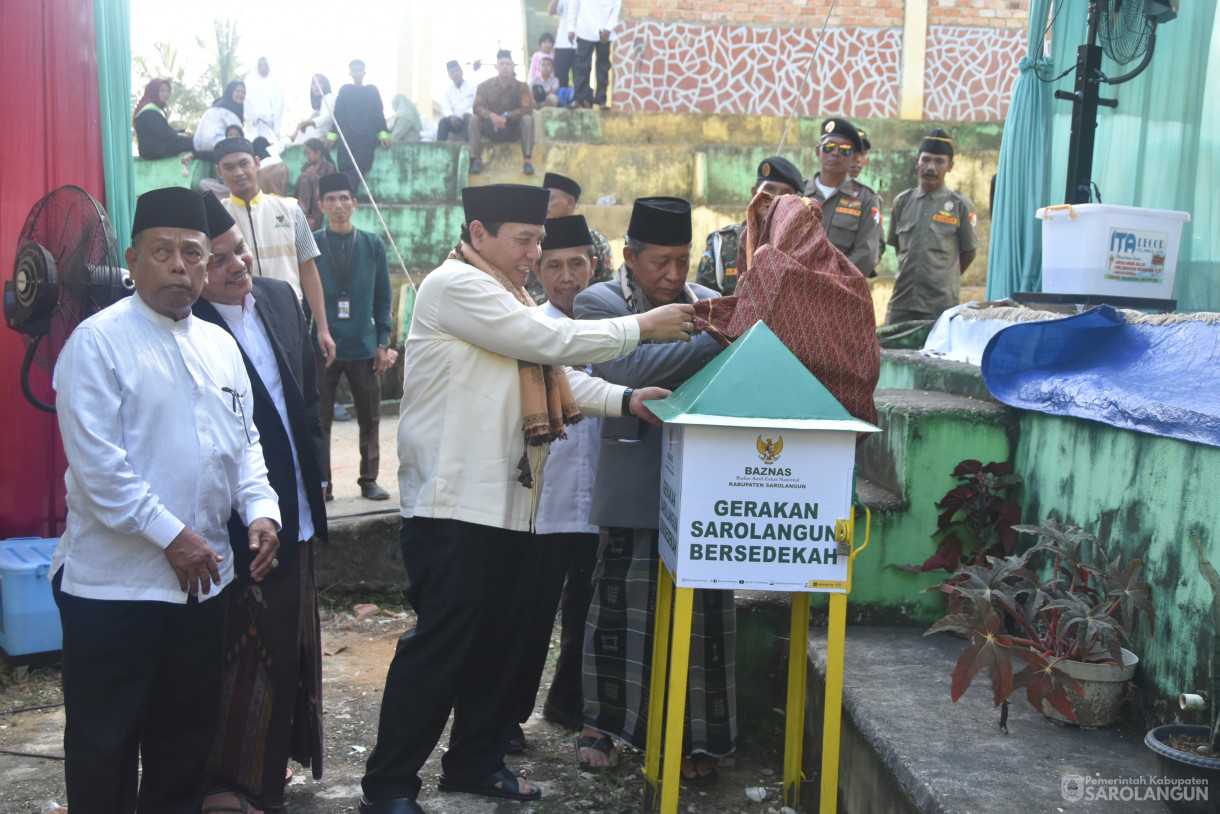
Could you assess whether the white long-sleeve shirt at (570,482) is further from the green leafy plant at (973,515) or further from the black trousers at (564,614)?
the green leafy plant at (973,515)

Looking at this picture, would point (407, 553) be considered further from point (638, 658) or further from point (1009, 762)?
point (1009, 762)

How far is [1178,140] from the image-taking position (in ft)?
15.0

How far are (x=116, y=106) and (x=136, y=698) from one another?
3.40 meters

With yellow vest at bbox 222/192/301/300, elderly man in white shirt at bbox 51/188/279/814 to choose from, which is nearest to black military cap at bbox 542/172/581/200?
yellow vest at bbox 222/192/301/300

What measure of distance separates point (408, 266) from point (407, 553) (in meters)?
8.09

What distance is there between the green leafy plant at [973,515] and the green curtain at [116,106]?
12.5 ft

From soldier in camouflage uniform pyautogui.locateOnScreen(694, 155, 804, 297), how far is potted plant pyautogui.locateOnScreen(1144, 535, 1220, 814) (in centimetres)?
270

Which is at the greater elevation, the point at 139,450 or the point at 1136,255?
the point at 1136,255

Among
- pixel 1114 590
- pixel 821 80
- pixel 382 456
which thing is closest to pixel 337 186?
pixel 382 456

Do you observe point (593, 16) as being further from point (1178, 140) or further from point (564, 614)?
point (564, 614)

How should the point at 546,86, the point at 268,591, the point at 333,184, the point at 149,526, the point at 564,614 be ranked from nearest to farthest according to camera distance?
the point at 149,526
the point at 268,591
the point at 564,614
the point at 333,184
the point at 546,86

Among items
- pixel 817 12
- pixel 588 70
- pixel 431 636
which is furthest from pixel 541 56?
pixel 431 636

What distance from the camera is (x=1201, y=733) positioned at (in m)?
2.34

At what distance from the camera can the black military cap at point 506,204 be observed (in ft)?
9.72
